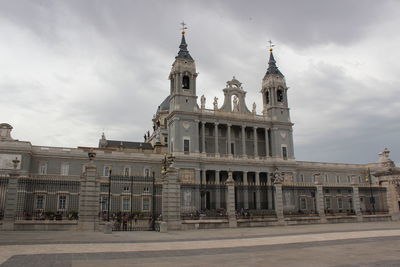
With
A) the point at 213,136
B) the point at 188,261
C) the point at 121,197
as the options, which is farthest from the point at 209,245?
the point at 213,136

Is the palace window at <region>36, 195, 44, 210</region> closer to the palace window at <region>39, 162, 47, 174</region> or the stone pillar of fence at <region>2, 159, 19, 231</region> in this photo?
the palace window at <region>39, 162, 47, 174</region>

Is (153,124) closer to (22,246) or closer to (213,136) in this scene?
(213,136)

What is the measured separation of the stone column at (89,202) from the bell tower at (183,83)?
36094 mm

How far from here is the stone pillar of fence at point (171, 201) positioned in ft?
85.7

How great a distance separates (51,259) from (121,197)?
41422 mm

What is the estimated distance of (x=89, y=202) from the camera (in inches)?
967

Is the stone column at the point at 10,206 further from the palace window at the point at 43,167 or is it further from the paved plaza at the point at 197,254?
the palace window at the point at 43,167

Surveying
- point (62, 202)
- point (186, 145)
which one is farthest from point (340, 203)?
point (62, 202)

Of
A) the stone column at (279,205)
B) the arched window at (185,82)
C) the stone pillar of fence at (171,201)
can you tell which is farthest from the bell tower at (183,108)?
the stone pillar of fence at (171,201)

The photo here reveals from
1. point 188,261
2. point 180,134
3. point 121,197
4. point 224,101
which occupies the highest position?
point 224,101

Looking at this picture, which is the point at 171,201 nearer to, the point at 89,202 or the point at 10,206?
the point at 89,202

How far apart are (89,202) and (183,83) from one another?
134ft

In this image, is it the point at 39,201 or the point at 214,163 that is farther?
the point at 214,163

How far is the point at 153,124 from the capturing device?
314 ft
